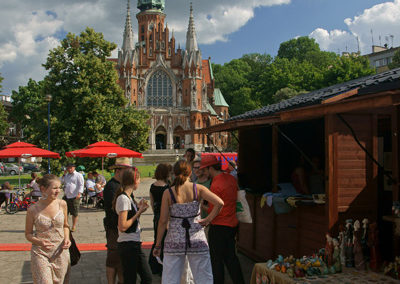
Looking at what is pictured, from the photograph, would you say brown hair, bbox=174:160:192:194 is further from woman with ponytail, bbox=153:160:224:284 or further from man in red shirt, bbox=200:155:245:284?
man in red shirt, bbox=200:155:245:284

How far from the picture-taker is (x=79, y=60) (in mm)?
25875

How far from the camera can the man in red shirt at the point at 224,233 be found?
5.03 m

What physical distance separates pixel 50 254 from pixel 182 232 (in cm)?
155

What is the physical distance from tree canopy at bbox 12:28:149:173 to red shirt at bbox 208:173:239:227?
69.1 feet

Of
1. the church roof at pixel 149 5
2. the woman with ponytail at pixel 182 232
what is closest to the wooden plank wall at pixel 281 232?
the woman with ponytail at pixel 182 232

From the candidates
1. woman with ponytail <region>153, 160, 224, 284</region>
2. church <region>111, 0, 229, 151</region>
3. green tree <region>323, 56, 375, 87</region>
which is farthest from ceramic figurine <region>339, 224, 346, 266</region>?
church <region>111, 0, 229, 151</region>

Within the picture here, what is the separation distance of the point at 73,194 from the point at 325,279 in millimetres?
7504

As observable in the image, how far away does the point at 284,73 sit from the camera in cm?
5994

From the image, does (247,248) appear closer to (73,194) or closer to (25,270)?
(25,270)

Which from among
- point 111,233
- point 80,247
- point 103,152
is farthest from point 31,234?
point 103,152

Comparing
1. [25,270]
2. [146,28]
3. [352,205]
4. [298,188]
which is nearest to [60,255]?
[25,270]

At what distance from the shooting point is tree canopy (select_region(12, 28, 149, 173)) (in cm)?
2534

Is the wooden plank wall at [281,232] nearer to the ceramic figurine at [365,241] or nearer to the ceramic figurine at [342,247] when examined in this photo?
the ceramic figurine at [342,247]

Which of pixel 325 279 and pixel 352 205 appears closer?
pixel 325 279
